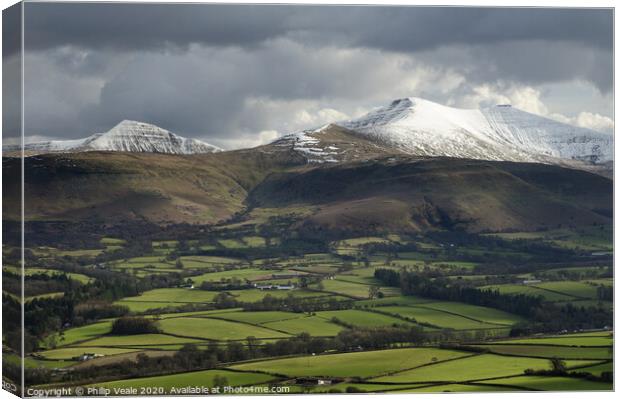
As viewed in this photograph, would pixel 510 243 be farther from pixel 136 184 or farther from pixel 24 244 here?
pixel 24 244

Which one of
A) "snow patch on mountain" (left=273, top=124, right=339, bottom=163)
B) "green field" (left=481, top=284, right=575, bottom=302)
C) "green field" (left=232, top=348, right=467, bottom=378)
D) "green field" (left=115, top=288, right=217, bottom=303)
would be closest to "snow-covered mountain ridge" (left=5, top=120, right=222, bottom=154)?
"snow patch on mountain" (left=273, top=124, right=339, bottom=163)

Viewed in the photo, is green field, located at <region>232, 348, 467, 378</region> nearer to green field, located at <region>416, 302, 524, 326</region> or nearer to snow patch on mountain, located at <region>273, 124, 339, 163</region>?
green field, located at <region>416, 302, 524, 326</region>

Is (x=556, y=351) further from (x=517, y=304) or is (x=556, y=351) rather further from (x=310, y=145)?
(x=310, y=145)

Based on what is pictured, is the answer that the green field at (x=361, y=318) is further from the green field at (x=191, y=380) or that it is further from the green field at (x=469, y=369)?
the green field at (x=191, y=380)

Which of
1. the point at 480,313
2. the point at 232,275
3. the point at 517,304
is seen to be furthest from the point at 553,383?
the point at 232,275

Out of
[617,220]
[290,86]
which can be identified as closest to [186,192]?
[290,86]
